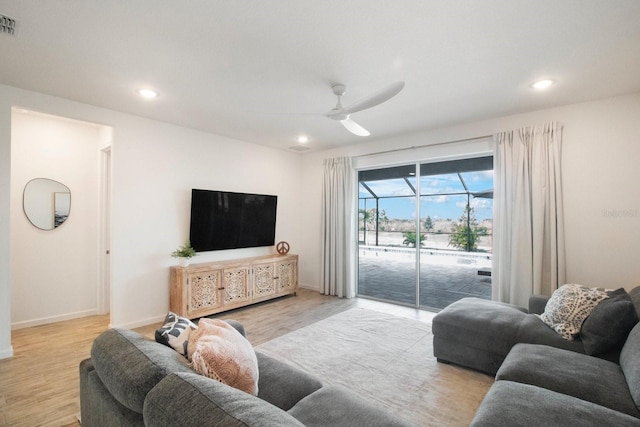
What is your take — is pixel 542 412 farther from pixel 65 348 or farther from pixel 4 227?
pixel 4 227

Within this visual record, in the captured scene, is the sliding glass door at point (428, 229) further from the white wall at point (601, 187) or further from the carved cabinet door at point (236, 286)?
the carved cabinet door at point (236, 286)

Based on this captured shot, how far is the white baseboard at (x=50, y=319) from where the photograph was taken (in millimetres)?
3729

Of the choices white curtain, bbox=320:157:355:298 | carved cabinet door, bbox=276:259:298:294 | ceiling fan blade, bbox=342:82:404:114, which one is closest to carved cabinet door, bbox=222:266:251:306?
carved cabinet door, bbox=276:259:298:294

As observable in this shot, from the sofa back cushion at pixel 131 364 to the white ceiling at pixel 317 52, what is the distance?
190cm

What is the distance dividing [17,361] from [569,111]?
6282mm

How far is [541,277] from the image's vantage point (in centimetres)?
352

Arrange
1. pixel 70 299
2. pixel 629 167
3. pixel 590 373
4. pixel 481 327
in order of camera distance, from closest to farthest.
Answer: pixel 590 373 → pixel 481 327 → pixel 629 167 → pixel 70 299

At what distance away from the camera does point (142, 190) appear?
3893 mm

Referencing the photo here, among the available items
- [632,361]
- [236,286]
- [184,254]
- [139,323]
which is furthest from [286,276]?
[632,361]

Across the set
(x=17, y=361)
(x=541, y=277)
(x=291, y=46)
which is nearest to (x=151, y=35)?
(x=291, y=46)

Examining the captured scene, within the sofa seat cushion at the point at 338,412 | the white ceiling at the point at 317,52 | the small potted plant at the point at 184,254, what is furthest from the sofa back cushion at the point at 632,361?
the small potted plant at the point at 184,254

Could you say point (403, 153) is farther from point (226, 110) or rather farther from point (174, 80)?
point (174, 80)

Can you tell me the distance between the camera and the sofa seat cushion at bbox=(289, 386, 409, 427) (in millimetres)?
1324

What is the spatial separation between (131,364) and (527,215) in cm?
406
